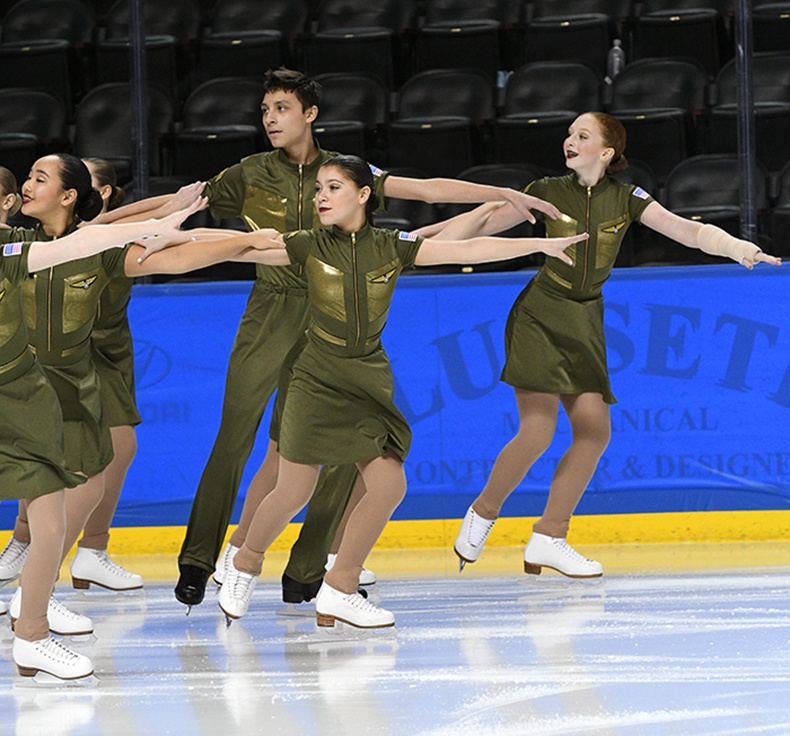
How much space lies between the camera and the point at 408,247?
4.22m

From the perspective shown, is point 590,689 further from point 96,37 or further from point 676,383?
point 96,37

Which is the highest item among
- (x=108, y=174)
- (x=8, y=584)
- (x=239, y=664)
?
(x=108, y=174)

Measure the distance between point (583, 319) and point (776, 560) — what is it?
1169 millimetres

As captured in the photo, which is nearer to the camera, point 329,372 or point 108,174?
point 329,372

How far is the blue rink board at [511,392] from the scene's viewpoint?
20.0ft

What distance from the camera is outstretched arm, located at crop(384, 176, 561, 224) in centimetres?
467

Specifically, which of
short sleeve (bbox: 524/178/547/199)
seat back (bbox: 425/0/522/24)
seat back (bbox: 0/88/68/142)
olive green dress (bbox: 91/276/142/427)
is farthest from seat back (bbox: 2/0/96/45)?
short sleeve (bbox: 524/178/547/199)

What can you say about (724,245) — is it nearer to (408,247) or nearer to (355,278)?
(408,247)

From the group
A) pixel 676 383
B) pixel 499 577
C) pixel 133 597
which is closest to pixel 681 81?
pixel 676 383

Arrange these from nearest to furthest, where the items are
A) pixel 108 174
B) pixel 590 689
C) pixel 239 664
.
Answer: pixel 590 689 → pixel 239 664 → pixel 108 174

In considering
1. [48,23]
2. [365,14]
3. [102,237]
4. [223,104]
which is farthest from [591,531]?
[48,23]

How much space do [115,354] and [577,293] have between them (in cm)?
158

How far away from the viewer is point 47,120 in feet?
27.4

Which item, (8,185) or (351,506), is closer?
(8,185)
